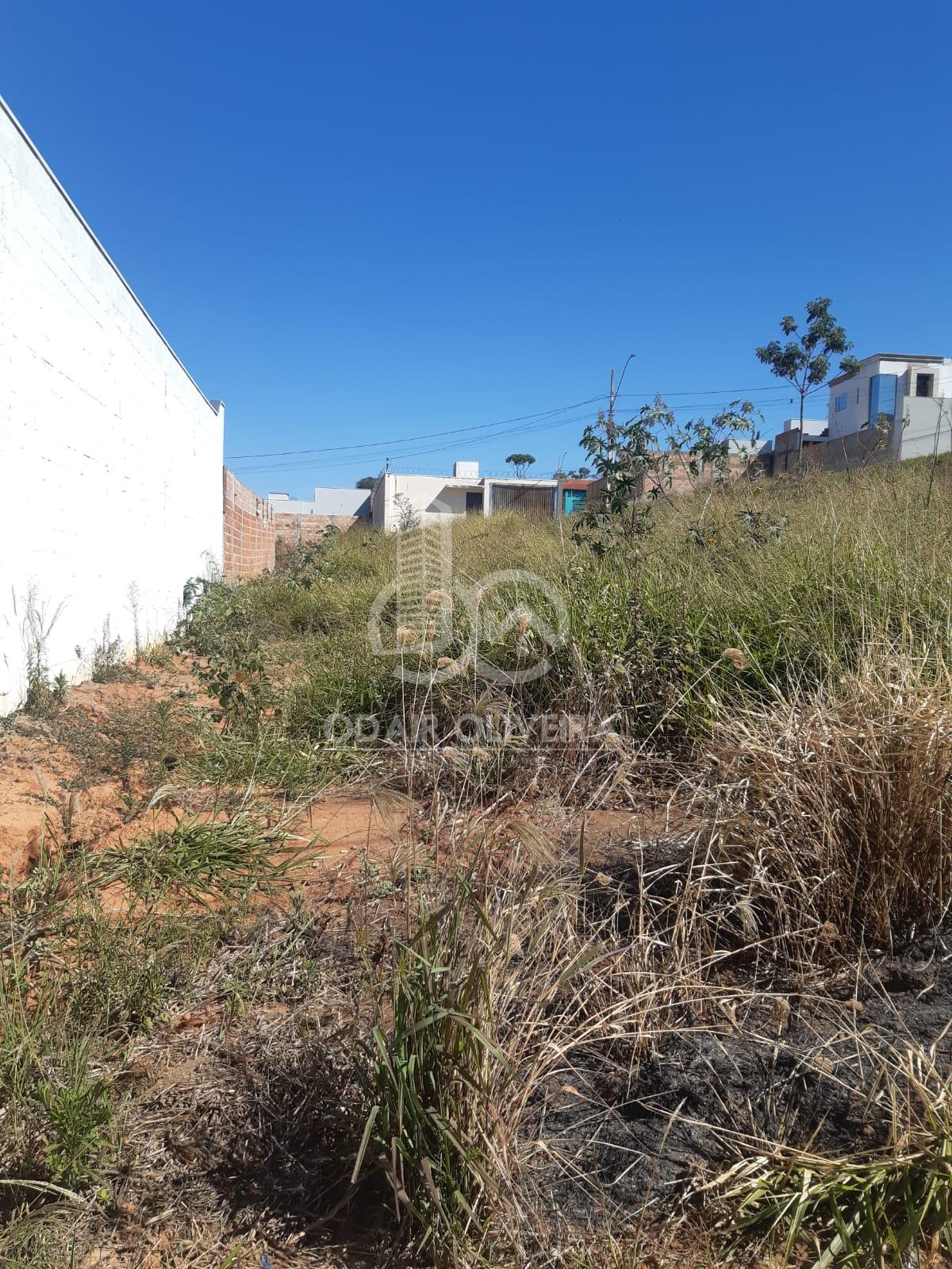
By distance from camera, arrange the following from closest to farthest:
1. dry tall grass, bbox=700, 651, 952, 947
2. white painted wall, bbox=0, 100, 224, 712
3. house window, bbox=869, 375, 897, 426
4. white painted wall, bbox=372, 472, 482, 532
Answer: dry tall grass, bbox=700, 651, 952, 947, white painted wall, bbox=0, 100, 224, 712, house window, bbox=869, 375, 897, 426, white painted wall, bbox=372, 472, 482, 532

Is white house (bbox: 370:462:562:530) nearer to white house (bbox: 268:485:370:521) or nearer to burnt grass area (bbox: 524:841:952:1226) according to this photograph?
white house (bbox: 268:485:370:521)

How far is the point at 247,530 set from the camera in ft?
43.1

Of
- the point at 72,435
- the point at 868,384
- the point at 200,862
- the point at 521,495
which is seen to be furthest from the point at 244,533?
the point at 868,384

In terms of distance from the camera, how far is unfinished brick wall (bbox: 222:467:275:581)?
38.2 feet

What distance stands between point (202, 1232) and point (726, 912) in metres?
1.35

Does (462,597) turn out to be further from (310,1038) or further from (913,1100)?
(913,1100)

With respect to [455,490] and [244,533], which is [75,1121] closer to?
[244,533]

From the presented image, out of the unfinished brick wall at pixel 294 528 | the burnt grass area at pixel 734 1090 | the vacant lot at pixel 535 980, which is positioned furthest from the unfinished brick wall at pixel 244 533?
the burnt grass area at pixel 734 1090

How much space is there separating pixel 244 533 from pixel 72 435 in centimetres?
754

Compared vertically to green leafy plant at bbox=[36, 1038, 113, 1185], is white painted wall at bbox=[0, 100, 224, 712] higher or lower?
higher

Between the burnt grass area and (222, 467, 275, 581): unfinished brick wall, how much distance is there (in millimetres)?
10243

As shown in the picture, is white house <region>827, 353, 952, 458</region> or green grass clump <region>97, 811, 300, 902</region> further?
white house <region>827, 353, 952, 458</region>

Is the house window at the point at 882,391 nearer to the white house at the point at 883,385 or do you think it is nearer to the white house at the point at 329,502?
the white house at the point at 883,385

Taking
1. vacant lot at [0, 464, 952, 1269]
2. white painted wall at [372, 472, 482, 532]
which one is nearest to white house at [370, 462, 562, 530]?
white painted wall at [372, 472, 482, 532]
